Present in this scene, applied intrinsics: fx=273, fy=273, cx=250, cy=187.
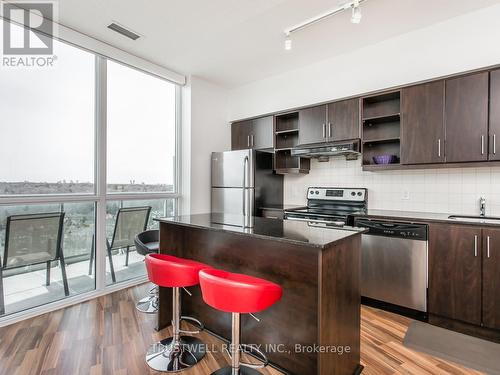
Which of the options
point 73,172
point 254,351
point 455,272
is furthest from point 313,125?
point 73,172

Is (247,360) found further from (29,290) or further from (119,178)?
(119,178)

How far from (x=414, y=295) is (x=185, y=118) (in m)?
3.68

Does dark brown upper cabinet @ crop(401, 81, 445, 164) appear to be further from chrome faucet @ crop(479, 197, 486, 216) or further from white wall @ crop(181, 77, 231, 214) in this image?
white wall @ crop(181, 77, 231, 214)

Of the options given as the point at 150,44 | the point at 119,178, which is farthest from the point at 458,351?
the point at 150,44

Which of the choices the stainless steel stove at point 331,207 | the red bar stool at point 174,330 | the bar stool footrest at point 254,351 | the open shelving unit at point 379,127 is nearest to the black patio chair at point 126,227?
the red bar stool at point 174,330

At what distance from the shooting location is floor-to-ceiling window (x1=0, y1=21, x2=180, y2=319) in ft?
8.70

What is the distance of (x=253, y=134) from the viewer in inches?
172

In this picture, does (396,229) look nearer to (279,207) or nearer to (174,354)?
(279,207)

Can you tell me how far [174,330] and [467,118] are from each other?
317 cm

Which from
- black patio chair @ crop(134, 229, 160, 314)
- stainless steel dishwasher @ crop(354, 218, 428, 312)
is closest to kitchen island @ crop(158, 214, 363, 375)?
black patio chair @ crop(134, 229, 160, 314)

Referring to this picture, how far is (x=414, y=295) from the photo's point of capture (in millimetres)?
2648

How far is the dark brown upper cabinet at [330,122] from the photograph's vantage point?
10.9 ft

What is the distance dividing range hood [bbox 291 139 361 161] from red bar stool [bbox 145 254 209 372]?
2.16 m

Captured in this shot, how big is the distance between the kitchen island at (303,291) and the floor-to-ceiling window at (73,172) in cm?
150
